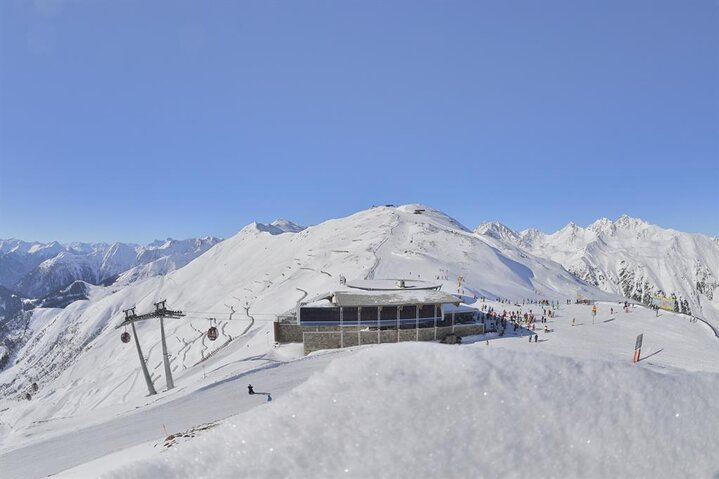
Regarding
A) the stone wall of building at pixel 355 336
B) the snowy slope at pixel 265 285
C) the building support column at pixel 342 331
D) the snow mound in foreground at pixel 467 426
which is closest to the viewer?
the snow mound in foreground at pixel 467 426

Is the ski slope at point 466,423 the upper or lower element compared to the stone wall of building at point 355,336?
upper

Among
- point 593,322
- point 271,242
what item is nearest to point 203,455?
point 593,322

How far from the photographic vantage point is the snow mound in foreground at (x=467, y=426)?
11.1ft

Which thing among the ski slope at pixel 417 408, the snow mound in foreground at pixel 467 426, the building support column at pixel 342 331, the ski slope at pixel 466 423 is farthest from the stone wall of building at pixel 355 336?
the snow mound in foreground at pixel 467 426

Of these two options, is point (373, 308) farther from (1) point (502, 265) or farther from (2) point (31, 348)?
(2) point (31, 348)

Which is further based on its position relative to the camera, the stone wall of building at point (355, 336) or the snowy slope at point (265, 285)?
the snowy slope at point (265, 285)

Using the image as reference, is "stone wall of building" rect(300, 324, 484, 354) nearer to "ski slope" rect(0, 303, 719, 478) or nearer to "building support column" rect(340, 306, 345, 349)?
"building support column" rect(340, 306, 345, 349)

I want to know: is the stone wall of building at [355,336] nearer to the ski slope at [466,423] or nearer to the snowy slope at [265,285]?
the snowy slope at [265,285]

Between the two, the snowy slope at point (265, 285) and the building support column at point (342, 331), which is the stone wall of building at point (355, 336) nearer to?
the building support column at point (342, 331)

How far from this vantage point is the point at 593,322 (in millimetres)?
44562

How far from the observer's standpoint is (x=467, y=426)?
11.8 ft

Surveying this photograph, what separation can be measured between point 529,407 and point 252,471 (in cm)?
264

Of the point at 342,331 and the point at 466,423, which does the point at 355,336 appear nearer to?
the point at 342,331

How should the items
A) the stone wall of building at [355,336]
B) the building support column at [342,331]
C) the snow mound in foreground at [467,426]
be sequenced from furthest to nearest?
1. the building support column at [342,331]
2. the stone wall of building at [355,336]
3. the snow mound in foreground at [467,426]
